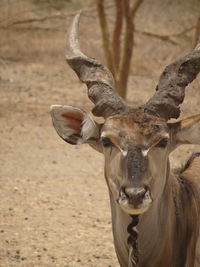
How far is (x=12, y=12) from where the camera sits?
13969 millimetres

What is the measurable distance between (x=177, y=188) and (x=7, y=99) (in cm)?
898

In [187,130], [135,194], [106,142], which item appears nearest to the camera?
[135,194]

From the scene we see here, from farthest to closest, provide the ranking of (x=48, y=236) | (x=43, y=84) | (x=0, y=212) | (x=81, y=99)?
(x=43, y=84)
(x=81, y=99)
(x=0, y=212)
(x=48, y=236)

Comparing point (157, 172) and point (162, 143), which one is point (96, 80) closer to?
point (162, 143)

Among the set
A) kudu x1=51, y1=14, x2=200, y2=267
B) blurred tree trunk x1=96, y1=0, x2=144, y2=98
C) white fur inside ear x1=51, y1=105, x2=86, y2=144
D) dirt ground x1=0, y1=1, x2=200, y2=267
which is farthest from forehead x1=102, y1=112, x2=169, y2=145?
blurred tree trunk x1=96, y1=0, x2=144, y2=98

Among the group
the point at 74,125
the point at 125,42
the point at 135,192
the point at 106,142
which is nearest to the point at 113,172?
the point at 106,142

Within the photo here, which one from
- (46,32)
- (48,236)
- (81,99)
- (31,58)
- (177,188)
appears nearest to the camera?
(177,188)

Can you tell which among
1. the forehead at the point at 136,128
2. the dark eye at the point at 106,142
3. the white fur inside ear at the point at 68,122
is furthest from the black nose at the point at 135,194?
the white fur inside ear at the point at 68,122

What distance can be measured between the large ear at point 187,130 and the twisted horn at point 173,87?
3.5 inches

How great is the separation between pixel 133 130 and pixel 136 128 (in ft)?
0.07

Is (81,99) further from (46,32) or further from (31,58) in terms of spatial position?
(46,32)

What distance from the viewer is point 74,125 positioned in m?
4.81

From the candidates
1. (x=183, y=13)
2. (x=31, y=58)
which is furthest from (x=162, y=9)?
(x=31, y=58)

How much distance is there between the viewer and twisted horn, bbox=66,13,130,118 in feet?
15.5
